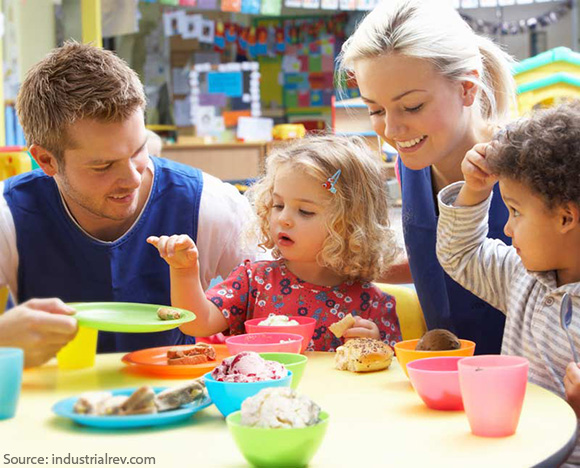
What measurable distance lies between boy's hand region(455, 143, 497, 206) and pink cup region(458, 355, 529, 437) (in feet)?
1.74

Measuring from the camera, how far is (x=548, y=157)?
1199mm

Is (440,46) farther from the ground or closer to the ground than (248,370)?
farther from the ground

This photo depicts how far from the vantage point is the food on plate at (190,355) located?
1.21 metres

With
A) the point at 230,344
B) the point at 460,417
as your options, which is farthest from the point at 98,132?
the point at 460,417

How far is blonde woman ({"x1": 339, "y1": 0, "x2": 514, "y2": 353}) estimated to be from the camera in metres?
1.52

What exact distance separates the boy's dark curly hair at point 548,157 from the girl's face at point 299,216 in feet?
1.66

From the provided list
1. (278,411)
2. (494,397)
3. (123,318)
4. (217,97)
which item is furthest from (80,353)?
(217,97)

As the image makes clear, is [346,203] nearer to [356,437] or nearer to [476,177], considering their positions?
[476,177]

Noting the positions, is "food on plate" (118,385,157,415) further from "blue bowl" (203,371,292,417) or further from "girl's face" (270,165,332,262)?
"girl's face" (270,165,332,262)

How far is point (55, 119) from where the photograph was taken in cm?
152

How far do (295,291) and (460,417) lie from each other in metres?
0.75

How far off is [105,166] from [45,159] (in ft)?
0.54

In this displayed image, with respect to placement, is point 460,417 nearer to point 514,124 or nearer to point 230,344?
point 230,344

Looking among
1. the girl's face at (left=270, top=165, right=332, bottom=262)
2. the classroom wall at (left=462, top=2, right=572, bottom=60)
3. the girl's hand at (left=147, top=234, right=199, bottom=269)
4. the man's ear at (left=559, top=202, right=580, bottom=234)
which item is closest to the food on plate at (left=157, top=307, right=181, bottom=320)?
the girl's hand at (left=147, top=234, right=199, bottom=269)
